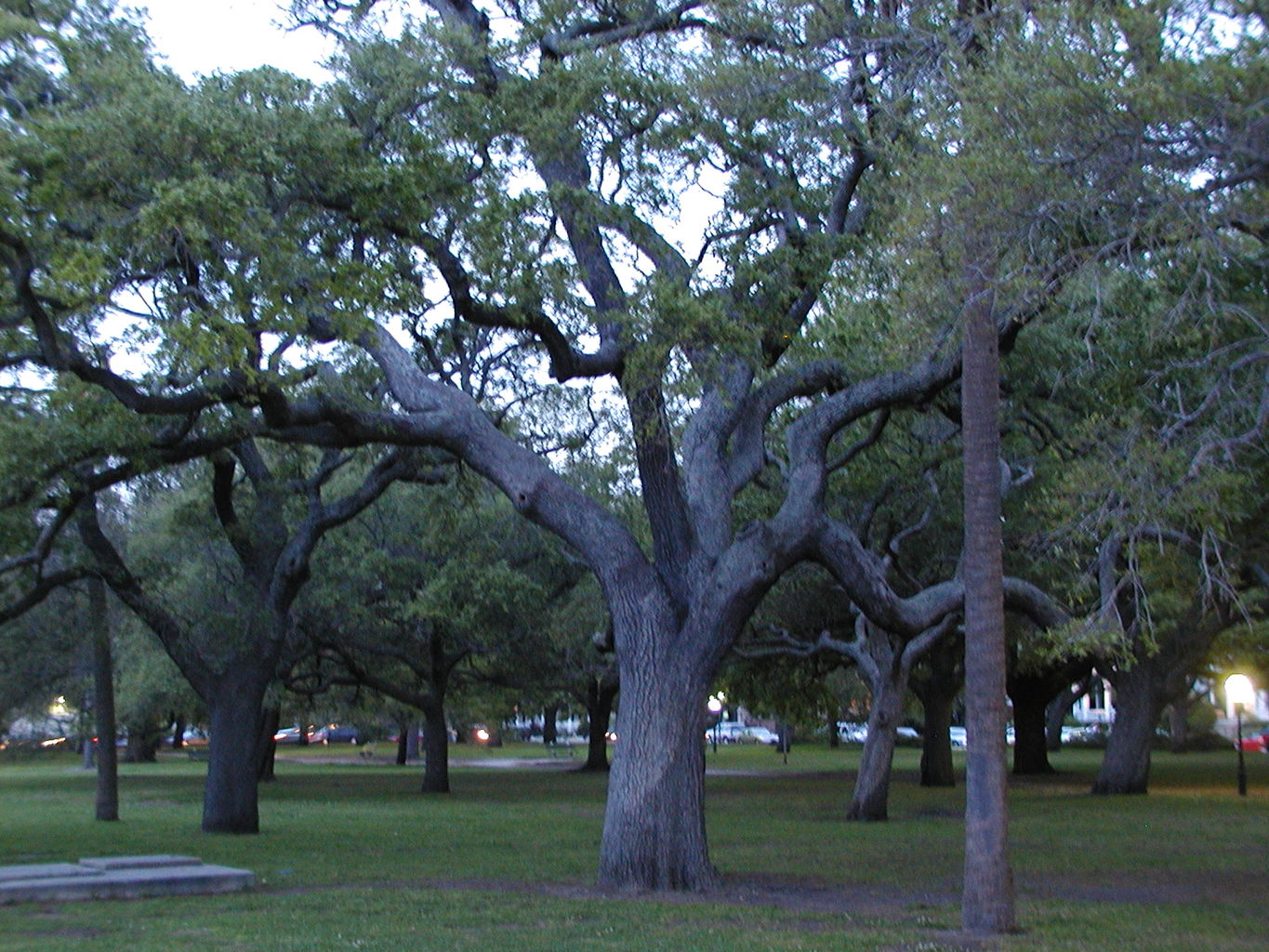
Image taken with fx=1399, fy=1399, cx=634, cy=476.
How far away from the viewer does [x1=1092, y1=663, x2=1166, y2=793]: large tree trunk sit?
30.6 m

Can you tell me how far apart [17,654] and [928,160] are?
2532cm

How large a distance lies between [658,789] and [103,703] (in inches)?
543

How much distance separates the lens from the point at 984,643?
1051 cm

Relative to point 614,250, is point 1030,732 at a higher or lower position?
lower

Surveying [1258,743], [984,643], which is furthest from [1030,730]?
[984,643]

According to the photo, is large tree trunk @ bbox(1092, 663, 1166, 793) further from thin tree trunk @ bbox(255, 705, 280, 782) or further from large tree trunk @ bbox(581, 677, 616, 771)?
thin tree trunk @ bbox(255, 705, 280, 782)

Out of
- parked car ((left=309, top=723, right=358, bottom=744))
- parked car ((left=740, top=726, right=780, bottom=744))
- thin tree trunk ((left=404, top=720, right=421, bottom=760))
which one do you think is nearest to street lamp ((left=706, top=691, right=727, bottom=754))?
parked car ((left=740, top=726, right=780, bottom=744))

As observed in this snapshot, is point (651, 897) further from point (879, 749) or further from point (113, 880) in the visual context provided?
point (879, 749)

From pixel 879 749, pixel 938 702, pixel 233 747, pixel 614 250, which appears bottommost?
pixel 879 749

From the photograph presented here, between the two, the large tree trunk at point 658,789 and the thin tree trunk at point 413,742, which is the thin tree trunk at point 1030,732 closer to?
the large tree trunk at point 658,789

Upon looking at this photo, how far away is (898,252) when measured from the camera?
1109 cm

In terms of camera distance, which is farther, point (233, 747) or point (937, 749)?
point (937, 749)

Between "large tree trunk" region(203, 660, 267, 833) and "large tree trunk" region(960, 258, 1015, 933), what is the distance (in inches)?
520

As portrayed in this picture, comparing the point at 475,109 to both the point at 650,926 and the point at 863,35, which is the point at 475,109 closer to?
the point at 863,35
